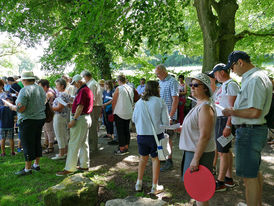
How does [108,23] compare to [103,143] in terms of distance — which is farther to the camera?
[103,143]

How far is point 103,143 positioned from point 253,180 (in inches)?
211

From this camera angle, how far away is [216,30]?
7438 millimetres

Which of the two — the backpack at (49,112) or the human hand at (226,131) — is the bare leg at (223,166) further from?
the backpack at (49,112)

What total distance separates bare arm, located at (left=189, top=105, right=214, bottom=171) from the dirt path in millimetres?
1412

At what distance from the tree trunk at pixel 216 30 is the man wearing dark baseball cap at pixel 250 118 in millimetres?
4978

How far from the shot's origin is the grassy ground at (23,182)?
3.83 metres

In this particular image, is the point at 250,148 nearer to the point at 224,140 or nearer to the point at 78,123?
the point at 224,140

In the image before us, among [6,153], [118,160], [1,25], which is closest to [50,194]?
[118,160]

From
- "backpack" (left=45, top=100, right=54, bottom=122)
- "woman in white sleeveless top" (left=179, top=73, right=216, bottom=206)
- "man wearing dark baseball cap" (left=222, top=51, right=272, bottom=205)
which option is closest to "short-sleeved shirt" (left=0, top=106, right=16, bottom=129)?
"backpack" (left=45, top=100, right=54, bottom=122)

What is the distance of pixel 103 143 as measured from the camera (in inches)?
291

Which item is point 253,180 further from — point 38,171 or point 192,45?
point 192,45

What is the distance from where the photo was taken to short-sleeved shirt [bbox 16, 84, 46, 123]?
457 centimetres

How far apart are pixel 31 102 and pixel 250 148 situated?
417 centimetres

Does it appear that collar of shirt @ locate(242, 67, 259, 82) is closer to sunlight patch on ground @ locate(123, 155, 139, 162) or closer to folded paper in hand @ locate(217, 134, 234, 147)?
folded paper in hand @ locate(217, 134, 234, 147)
